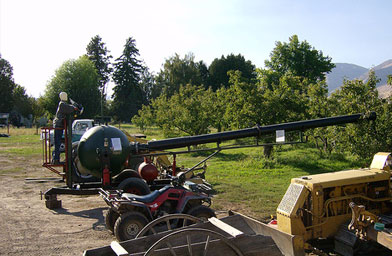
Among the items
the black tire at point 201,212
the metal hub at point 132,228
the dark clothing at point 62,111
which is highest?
the dark clothing at point 62,111

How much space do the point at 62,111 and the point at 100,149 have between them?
5.84ft

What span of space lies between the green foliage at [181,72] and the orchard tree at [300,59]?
1924 centimetres

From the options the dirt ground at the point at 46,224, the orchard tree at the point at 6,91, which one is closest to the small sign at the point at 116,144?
the dirt ground at the point at 46,224

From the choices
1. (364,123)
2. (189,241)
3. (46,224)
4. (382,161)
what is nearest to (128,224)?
(189,241)

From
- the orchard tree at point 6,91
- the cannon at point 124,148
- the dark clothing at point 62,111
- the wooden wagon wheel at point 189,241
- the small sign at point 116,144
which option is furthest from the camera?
the orchard tree at point 6,91

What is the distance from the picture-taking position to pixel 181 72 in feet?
221

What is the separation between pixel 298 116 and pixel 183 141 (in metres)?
9.66

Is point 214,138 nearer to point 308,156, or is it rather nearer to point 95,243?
point 95,243

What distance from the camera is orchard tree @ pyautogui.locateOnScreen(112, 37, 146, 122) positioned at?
228ft

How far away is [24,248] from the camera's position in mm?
7250

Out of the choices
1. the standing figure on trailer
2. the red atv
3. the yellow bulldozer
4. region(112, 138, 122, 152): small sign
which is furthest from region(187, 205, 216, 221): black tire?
the standing figure on trailer

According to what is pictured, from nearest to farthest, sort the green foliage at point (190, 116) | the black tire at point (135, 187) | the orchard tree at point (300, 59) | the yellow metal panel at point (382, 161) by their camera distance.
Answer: the yellow metal panel at point (382, 161) < the black tire at point (135, 187) < the green foliage at point (190, 116) < the orchard tree at point (300, 59)

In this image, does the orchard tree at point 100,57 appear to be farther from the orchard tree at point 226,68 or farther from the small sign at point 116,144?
the small sign at point 116,144

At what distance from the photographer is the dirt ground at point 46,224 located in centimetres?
734
